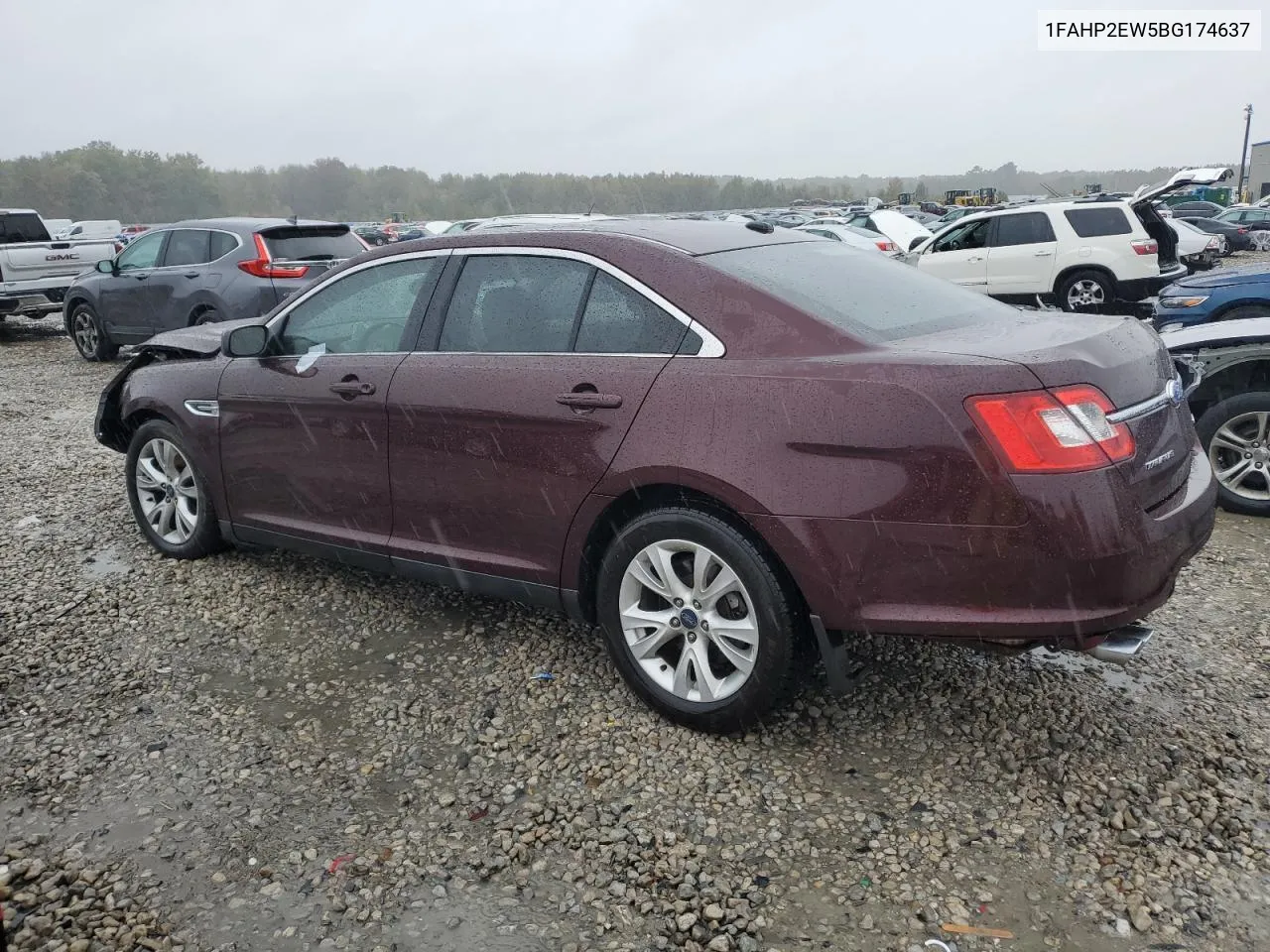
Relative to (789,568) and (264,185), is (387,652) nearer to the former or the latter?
(789,568)

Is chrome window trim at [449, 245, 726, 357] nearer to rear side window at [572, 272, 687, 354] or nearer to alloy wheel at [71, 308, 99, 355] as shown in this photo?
rear side window at [572, 272, 687, 354]

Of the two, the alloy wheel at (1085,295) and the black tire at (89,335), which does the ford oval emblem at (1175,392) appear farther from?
the black tire at (89,335)

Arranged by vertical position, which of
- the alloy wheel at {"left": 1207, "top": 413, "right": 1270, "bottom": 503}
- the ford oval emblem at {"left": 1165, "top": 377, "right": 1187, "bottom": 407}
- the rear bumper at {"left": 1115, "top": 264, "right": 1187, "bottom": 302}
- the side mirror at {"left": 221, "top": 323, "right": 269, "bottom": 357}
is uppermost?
the side mirror at {"left": 221, "top": 323, "right": 269, "bottom": 357}

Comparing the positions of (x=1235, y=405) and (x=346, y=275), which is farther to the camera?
(x=1235, y=405)

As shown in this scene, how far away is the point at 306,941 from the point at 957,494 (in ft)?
6.44

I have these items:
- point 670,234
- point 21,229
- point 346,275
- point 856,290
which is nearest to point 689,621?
point 856,290

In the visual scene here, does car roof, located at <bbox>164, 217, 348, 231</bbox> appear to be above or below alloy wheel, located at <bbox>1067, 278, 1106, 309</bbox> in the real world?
above

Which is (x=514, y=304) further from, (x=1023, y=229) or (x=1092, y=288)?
(x=1023, y=229)

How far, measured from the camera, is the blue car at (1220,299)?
7.29m

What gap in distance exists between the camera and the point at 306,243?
1041 centimetres

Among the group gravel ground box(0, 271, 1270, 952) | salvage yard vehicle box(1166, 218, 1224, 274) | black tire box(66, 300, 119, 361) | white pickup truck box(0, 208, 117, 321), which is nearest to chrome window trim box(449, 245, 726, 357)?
gravel ground box(0, 271, 1270, 952)

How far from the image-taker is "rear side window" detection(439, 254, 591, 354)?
11.4 feet

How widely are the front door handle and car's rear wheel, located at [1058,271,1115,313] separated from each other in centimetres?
1142

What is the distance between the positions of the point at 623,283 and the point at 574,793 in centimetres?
163
